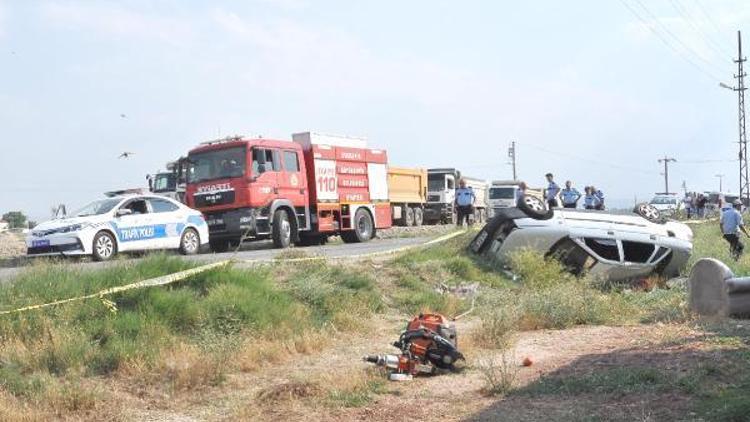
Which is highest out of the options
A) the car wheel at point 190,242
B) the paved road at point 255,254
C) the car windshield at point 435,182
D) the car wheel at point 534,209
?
→ the car windshield at point 435,182

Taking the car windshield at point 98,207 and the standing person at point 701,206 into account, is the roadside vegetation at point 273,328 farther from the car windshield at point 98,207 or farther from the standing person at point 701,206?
the standing person at point 701,206

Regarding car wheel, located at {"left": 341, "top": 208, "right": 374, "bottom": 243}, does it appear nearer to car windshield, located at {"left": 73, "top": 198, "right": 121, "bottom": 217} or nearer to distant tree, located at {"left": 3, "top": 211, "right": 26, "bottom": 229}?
car windshield, located at {"left": 73, "top": 198, "right": 121, "bottom": 217}

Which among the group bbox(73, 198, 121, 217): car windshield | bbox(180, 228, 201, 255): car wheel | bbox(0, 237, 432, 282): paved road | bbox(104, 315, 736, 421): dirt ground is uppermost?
bbox(73, 198, 121, 217): car windshield

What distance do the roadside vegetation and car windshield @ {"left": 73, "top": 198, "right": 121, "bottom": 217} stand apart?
6.66 m

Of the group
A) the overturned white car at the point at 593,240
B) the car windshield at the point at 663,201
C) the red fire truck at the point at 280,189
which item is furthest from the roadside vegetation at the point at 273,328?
the car windshield at the point at 663,201

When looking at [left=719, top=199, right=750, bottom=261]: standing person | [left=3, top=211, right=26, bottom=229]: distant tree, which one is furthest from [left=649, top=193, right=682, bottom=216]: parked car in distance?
[left=3, top=211, right=26, bottom=229]: distant tree

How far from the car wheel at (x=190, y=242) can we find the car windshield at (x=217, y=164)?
72.3 inches

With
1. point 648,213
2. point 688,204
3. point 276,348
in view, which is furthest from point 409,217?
point 276,348

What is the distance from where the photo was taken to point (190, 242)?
1878 centimetres

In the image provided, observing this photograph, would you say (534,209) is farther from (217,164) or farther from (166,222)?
(217,164)

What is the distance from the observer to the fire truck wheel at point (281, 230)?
20391 mm

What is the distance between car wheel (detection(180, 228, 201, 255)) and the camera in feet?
61.0

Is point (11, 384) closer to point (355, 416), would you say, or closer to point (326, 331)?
point (355, 416)

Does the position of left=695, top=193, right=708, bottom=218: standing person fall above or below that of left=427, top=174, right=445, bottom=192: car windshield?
below
